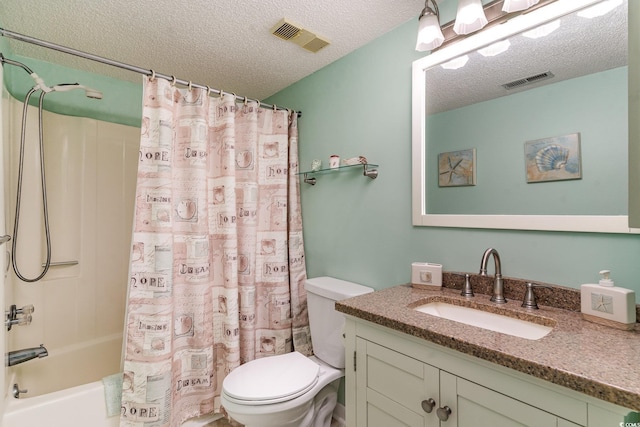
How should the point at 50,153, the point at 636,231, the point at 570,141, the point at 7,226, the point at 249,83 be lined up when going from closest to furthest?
the point at 636,231 < the point at 570,141 < the point at 7,226 < the point at 50,153 < the point at 249,83

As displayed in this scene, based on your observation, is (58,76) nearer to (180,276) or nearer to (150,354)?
(180,276)

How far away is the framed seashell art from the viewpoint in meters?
1.05

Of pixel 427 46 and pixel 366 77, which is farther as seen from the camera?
pixel 366 77

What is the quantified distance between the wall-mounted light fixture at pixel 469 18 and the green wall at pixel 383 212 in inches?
8.1

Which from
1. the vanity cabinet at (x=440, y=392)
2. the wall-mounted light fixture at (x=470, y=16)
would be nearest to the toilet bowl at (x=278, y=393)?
the vanity cabinet at (x=440, y=392)

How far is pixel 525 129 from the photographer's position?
3.81ft

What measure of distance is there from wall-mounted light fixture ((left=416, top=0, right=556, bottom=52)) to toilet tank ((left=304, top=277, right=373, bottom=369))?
124 centimetres

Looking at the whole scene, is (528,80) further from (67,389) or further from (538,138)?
(67,389)

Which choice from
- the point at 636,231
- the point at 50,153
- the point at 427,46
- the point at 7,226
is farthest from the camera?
the point at 50,153

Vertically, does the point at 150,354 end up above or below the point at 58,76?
below

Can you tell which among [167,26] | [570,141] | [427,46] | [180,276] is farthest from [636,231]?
[167,26]

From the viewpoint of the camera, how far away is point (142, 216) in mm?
1559

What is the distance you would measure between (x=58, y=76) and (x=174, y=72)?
29.5 inches

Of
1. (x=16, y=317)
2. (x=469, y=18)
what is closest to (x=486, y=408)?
(x=469, y=18)
